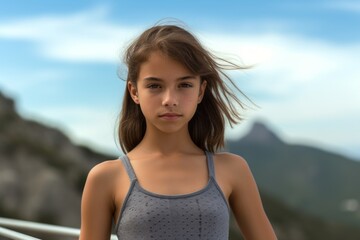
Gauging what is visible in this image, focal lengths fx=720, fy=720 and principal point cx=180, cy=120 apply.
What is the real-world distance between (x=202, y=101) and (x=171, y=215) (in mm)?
494

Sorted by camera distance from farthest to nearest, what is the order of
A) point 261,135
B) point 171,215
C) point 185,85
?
point 261,135, point 185,85, point 171,215

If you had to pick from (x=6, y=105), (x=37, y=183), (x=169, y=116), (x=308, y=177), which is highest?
(x=169, y=116)

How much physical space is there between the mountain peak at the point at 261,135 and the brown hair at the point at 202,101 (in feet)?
480

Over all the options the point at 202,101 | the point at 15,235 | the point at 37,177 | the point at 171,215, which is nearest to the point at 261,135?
the point at 37,177

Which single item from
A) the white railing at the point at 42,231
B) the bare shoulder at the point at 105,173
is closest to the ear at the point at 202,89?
the bare shoulder at the point at 105,173

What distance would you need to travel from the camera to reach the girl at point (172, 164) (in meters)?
2.30

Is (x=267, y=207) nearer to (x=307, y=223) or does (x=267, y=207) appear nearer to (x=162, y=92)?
(x=307, y=223)

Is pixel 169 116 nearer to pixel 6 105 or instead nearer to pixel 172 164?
pixel 172 164

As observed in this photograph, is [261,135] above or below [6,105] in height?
below

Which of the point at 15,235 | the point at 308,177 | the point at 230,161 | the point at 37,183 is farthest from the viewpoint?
the point at 308,177

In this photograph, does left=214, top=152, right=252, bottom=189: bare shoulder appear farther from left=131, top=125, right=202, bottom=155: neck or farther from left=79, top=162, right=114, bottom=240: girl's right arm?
left=79, top=162, right=114, bottom=240: girl's right arm

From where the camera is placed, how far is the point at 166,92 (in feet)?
7.67

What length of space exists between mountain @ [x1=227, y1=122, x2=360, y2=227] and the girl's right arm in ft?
370

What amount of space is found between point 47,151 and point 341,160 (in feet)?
363
